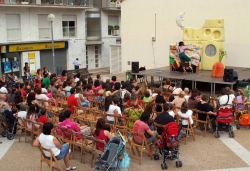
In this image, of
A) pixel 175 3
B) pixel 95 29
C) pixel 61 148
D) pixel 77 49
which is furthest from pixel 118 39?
pixel 61 148

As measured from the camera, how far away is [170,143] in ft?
24.5

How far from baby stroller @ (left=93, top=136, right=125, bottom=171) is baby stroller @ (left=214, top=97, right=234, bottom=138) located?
11.3 ft

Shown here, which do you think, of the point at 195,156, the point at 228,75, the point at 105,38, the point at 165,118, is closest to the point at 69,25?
the point at 105,38

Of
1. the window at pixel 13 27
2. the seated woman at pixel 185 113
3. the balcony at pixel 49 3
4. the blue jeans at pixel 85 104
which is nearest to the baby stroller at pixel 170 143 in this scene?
the seated woman at pixel 185 113

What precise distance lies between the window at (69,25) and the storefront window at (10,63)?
185 inches

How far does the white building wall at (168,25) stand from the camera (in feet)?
64.2

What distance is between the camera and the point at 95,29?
30.7 meters

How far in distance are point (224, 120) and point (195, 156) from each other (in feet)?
4.99

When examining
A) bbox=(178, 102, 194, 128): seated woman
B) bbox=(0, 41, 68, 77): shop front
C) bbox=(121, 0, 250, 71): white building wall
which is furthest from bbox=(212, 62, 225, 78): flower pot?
bbox=(0, 41, 68, 77): shop front

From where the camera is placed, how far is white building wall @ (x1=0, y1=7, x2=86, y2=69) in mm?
23641

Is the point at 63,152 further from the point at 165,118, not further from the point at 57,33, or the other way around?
the point at 57,33

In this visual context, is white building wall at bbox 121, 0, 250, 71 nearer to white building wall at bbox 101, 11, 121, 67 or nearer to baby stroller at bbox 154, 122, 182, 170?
white building wall at bbox 101, 11, 121, 67

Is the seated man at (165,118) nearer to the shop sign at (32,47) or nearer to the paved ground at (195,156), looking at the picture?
the paved ground at (195,156)

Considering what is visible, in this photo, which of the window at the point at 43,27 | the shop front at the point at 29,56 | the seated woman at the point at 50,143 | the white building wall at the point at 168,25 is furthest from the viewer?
the window at the point at 43,27
